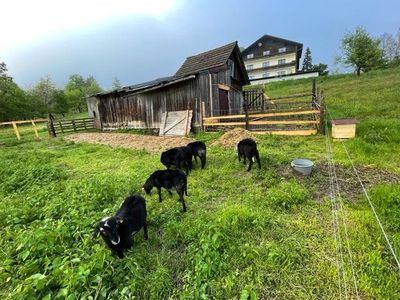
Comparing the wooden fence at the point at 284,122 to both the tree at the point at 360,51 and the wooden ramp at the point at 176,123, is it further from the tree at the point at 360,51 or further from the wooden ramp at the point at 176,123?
the tree at the point at 360,51

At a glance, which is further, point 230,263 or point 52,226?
point 52,226

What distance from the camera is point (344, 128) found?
25.2 feet

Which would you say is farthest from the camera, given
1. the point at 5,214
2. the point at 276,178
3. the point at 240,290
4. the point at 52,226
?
the point at 276,178

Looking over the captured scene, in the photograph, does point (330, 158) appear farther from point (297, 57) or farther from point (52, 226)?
point (297, 57)

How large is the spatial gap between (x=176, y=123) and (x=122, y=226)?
10.6m

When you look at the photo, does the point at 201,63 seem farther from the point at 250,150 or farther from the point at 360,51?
the point at 360,51

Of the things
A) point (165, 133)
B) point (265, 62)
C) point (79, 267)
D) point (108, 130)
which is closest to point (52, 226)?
point (79, 267)

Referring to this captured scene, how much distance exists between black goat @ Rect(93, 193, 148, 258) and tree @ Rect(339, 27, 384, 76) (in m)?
35.9

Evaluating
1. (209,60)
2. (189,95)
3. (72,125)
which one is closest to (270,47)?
(209,60)

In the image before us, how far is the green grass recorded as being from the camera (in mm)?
2402

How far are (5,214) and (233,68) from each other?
15220 mm

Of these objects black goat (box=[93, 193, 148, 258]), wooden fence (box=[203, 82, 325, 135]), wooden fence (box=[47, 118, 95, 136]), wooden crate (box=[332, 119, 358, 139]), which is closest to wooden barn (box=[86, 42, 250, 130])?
wooden fence (box=[203, 82, 325, 135])

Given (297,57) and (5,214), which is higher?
(297,57)

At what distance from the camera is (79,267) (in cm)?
243
